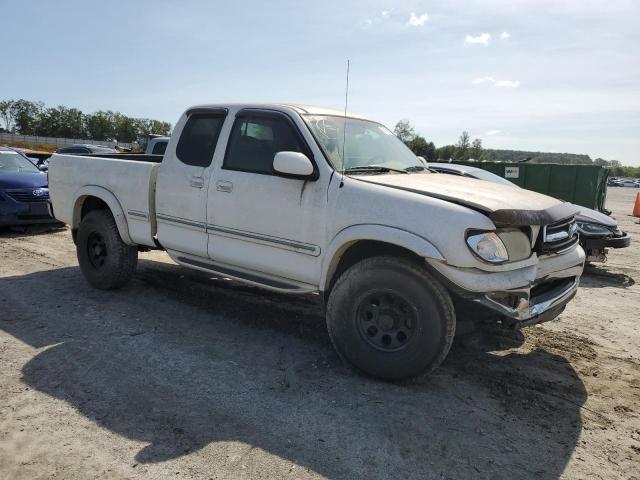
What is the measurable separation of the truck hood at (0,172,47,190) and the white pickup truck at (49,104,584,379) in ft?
16.7

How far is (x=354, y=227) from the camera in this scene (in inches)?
142

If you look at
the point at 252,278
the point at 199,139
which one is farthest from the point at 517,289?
the point at 199,139

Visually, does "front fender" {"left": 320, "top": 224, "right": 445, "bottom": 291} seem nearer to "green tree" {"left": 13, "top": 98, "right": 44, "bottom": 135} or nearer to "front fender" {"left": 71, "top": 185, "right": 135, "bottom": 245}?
"front fender" {"left": 71, "top": 185, "right": 135, "bottom": 245}

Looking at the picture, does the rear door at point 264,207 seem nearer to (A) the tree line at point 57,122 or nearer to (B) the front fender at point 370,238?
(B) the front fender at point 370,238

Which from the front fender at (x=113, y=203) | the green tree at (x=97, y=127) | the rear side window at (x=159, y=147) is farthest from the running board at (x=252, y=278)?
the green tree at (x=97, y=127)

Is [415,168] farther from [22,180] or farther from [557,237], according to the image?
[22,180]

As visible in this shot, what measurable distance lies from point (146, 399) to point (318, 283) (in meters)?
1.48

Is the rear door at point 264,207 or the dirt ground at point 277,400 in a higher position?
the rear door at point 264,207

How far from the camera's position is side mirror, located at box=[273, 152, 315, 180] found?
12.3 feet

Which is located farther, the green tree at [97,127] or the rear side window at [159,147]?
the green tree at [97,127]

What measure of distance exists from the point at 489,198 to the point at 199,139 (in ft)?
9.04

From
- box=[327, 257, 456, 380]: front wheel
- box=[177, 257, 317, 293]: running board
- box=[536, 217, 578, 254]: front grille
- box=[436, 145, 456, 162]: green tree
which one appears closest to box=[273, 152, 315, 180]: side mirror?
box=[327, 257, 456, 380]: front wheel

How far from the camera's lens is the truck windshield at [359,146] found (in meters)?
4.06

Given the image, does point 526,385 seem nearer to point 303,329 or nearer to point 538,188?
point 303,329
